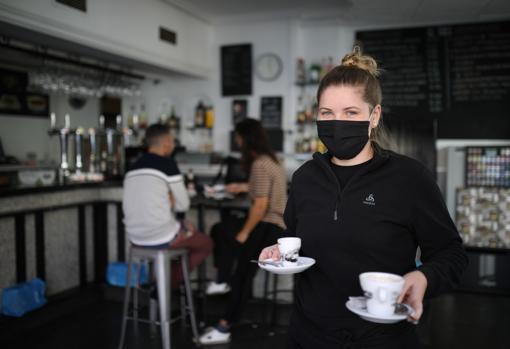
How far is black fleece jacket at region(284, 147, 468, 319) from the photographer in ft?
4.21

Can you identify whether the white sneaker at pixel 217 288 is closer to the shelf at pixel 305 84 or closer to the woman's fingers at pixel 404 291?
the woman's fingers at pixel 404 291

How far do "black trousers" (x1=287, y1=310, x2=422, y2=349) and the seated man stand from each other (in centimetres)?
193

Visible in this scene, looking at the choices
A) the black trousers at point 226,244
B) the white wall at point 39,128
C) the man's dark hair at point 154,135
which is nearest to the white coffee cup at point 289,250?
the man's dark hair at point 154,135

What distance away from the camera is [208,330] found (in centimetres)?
345

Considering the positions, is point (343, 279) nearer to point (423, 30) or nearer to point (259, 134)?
point (259, 134)

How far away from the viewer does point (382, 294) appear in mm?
1060

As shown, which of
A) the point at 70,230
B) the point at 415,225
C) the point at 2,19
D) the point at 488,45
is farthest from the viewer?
the point at 488,45

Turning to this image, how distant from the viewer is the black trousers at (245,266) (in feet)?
11.2

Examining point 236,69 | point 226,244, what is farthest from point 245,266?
point 236,69

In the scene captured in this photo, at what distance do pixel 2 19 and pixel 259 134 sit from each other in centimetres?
212

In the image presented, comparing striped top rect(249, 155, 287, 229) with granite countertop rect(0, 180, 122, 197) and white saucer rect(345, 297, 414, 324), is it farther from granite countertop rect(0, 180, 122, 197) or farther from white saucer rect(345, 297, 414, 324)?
white saucer rect(345, 297, 414, 324)

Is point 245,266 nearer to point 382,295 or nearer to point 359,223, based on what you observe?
point 359,223

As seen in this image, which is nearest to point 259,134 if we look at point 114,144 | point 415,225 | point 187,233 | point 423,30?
point 187,233

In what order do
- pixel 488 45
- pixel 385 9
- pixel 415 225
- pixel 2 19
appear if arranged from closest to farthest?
1. pixel 415 225
2. pixel 2 19
3. pixel 385 9
4. pixel 488 45
